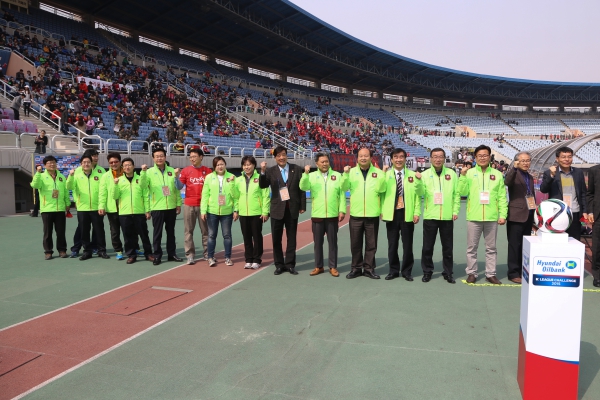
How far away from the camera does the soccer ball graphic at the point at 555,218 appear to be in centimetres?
277

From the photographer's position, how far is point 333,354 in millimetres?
3592

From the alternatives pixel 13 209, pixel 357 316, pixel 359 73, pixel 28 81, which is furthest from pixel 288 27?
pixel 357 316

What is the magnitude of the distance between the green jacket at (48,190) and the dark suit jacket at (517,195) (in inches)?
287

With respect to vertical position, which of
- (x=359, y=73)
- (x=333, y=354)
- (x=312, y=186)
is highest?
(x=359, y=73)

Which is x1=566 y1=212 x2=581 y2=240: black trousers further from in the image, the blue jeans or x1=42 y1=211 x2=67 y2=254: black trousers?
x1=42 y1=211 x2=67 y2=254: black trousers

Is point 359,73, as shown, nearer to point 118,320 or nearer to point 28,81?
point 28,81

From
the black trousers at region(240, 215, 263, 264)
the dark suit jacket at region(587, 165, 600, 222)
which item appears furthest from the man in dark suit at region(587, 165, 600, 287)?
the black trousers at region(240, 215, 263, 264)

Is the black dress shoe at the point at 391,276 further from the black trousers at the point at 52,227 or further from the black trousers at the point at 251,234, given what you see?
the black trousers at the point at 52,227

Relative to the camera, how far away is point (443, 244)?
5961mm

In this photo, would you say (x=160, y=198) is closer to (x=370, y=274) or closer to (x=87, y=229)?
(x=87, y=229)

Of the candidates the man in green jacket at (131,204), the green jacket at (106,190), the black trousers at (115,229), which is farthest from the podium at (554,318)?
the black trousers at (115,229)

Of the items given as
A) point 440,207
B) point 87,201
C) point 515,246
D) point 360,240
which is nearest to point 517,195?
point 515,246

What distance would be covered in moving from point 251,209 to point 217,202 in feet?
1.93

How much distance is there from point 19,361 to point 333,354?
2.62 m
